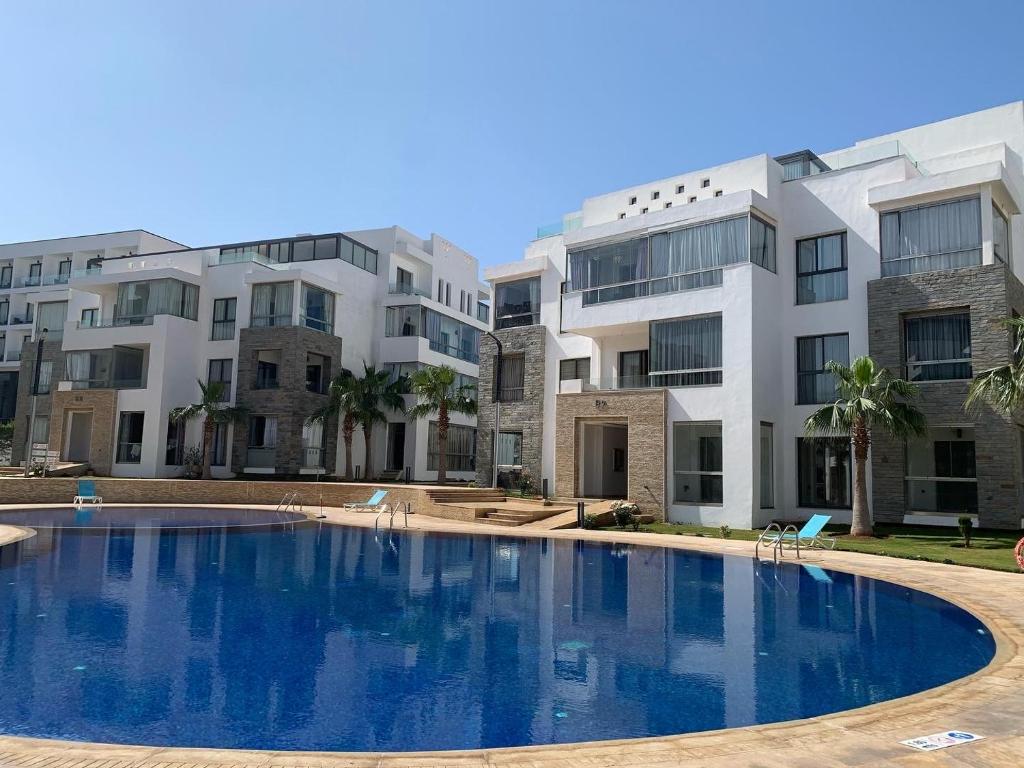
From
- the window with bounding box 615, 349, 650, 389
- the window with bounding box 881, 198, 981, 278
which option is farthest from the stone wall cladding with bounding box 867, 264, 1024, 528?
the window with bounding box 615, 349, 650, 389

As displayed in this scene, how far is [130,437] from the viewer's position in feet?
116

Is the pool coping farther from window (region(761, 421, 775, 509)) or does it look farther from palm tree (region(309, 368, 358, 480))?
palm tree (region(309, 368, 358, 480))

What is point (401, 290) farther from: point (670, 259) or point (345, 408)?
point (670, 259)

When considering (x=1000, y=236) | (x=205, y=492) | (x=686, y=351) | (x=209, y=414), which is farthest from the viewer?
(x=209, y=414)

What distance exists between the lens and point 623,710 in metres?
6.61

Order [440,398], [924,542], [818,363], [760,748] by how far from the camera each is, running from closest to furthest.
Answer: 1. [760,748]
2. [924,542]
3. [818,363]
4. [440,398]

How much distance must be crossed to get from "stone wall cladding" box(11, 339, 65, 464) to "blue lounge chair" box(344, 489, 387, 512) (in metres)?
21.3

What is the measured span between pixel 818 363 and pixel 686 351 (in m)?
4.13

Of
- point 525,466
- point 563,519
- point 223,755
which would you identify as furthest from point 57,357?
point 223,755

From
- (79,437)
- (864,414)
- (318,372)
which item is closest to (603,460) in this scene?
(864,414)

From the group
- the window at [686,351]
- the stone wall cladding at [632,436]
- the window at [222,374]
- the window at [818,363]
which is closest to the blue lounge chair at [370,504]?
the stone wall cladding at [632,436]

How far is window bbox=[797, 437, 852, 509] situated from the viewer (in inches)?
897

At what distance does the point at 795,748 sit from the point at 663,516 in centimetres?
1890

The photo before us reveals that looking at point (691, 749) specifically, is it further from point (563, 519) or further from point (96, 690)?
point (563, 519)
